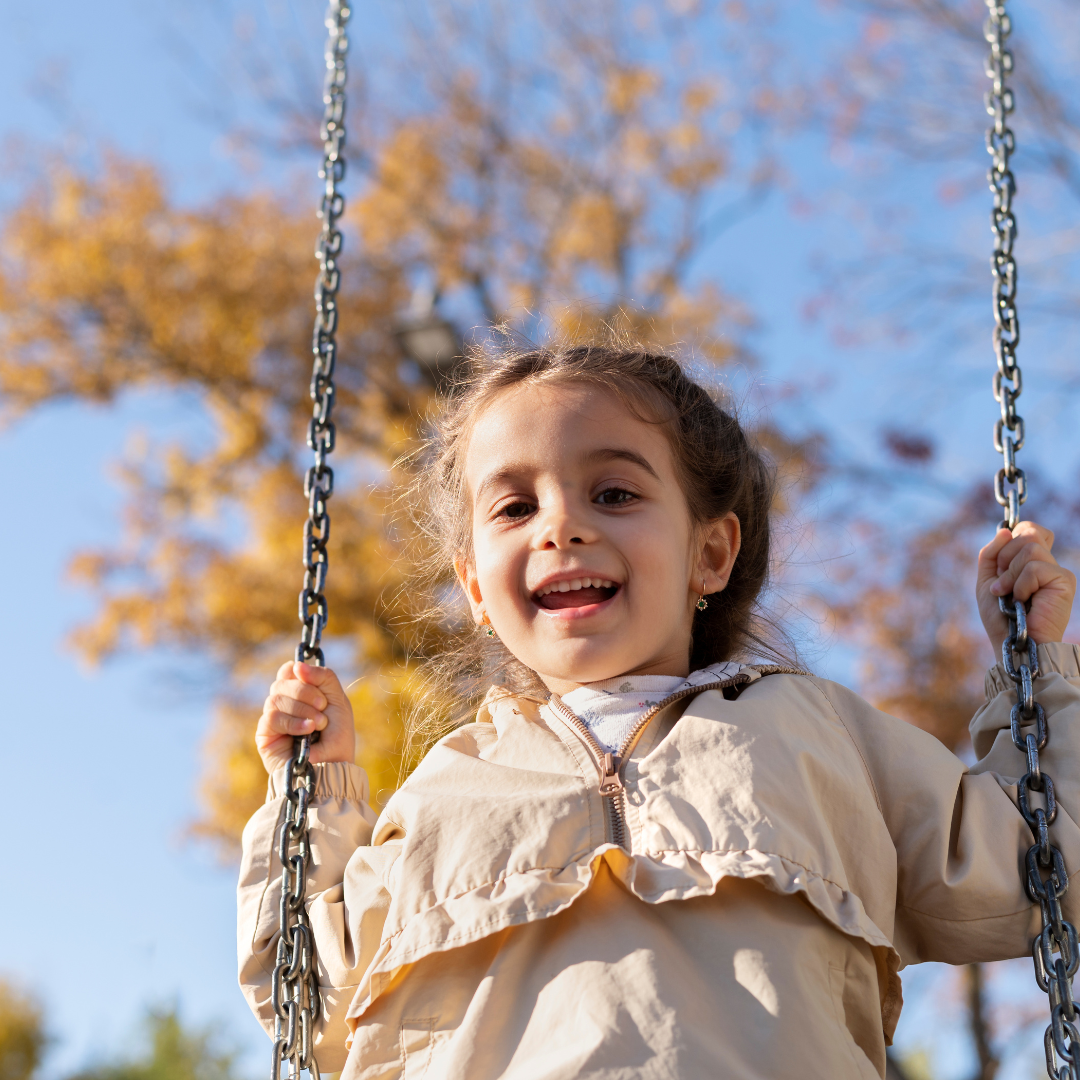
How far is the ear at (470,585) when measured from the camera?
2191 millimetres

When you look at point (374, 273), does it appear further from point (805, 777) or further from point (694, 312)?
point (805, 777)

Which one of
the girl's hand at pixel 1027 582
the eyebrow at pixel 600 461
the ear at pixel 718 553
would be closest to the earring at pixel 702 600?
the ear at pixel 718 553

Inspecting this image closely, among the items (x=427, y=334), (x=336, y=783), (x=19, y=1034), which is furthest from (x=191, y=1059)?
(x=19, y=1034)

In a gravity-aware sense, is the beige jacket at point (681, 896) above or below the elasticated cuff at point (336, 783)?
below

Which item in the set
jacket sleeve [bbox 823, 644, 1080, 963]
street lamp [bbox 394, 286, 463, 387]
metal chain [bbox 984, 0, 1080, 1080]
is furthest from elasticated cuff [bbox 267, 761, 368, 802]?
street lamp [bbox 394, 286, 463, 387]

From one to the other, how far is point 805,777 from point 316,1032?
2.72ft

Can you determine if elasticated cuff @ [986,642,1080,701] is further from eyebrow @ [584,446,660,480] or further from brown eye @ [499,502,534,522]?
brown eye @ [499,502,534,522]

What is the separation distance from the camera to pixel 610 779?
5.57 ft

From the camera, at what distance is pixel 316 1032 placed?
70.1 inches

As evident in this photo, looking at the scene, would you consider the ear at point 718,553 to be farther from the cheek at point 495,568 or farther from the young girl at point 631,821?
the cheek at point 495,568

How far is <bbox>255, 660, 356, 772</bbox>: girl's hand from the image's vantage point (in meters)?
2.06

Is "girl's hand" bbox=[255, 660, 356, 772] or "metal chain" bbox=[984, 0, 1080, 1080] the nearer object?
"metal chain" bbox=[984, 0, 1080, 1080]

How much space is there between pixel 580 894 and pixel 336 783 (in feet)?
2.04

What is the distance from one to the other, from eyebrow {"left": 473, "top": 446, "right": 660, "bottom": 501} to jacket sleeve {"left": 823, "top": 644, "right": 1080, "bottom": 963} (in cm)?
50
